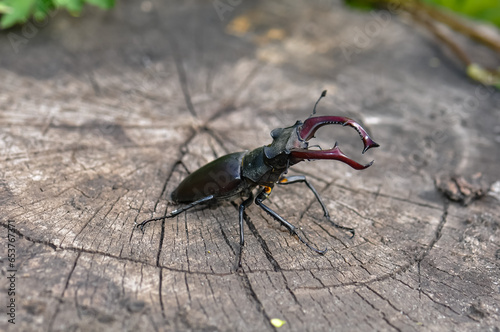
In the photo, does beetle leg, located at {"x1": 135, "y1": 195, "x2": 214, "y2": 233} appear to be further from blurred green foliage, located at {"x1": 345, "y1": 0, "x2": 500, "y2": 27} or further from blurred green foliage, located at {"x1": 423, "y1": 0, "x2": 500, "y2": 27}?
blurred green foliage, located at {"x1": 423, "y1": 0, "x2": 500, "y2": 27}

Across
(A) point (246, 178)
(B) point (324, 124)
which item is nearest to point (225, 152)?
(A) point (246, 178)

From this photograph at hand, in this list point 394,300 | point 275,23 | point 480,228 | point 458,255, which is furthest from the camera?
point 275,23

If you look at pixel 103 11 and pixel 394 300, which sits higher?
pixel 103 11

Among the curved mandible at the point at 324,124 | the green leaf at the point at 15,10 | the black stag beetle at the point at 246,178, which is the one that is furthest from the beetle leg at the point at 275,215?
the green leaf at the point at 15,10

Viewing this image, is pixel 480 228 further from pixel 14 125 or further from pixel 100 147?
pixel 14 125

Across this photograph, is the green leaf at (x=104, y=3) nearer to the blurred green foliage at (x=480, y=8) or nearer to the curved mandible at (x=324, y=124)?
the curved mandible at (x=324, y=124)

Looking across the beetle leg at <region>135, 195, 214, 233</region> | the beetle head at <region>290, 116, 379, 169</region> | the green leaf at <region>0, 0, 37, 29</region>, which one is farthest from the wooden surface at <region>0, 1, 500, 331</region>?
the beetle head at <region>290, 116, 379, 169</region>

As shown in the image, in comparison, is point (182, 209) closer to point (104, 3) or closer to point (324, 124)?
point (324, 124)

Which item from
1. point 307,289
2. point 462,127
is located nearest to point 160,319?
point 307,289
